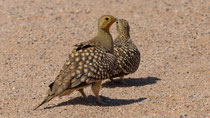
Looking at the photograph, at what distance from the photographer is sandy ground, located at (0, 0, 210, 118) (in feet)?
27.1

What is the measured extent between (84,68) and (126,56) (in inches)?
75.7

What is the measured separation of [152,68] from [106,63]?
303cm

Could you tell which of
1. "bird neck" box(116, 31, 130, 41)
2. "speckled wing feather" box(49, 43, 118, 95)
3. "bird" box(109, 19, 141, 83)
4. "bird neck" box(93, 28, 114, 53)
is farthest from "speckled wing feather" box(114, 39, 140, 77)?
"speckled wing feather" box(49, 43, 118, 95)

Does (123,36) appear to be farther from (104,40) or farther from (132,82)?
(104,40)

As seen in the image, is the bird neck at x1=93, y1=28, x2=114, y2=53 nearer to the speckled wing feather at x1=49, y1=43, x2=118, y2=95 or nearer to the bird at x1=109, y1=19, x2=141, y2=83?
the speckled wing feather at x1=49, y1=43, x2=118, y2=95

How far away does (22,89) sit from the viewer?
9.34 meters

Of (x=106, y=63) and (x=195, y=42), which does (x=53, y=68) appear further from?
(x=195, y=42)

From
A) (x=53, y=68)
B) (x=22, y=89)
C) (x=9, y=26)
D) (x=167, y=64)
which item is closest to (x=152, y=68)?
(x=167, y=64)

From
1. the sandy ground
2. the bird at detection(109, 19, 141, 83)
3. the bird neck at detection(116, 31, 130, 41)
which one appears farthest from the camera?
the bird neck at detection(116, 31, 130, 41)

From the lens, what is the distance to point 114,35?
13.4 meters

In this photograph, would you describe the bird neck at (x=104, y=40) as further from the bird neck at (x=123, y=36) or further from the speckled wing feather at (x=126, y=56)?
the bird neck at (x=123, y=36)

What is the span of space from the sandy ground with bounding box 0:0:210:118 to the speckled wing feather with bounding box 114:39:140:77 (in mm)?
439

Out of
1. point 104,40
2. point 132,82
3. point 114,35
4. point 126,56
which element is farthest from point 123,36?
point 114,35

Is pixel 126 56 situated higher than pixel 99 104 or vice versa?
pixel 126 56
